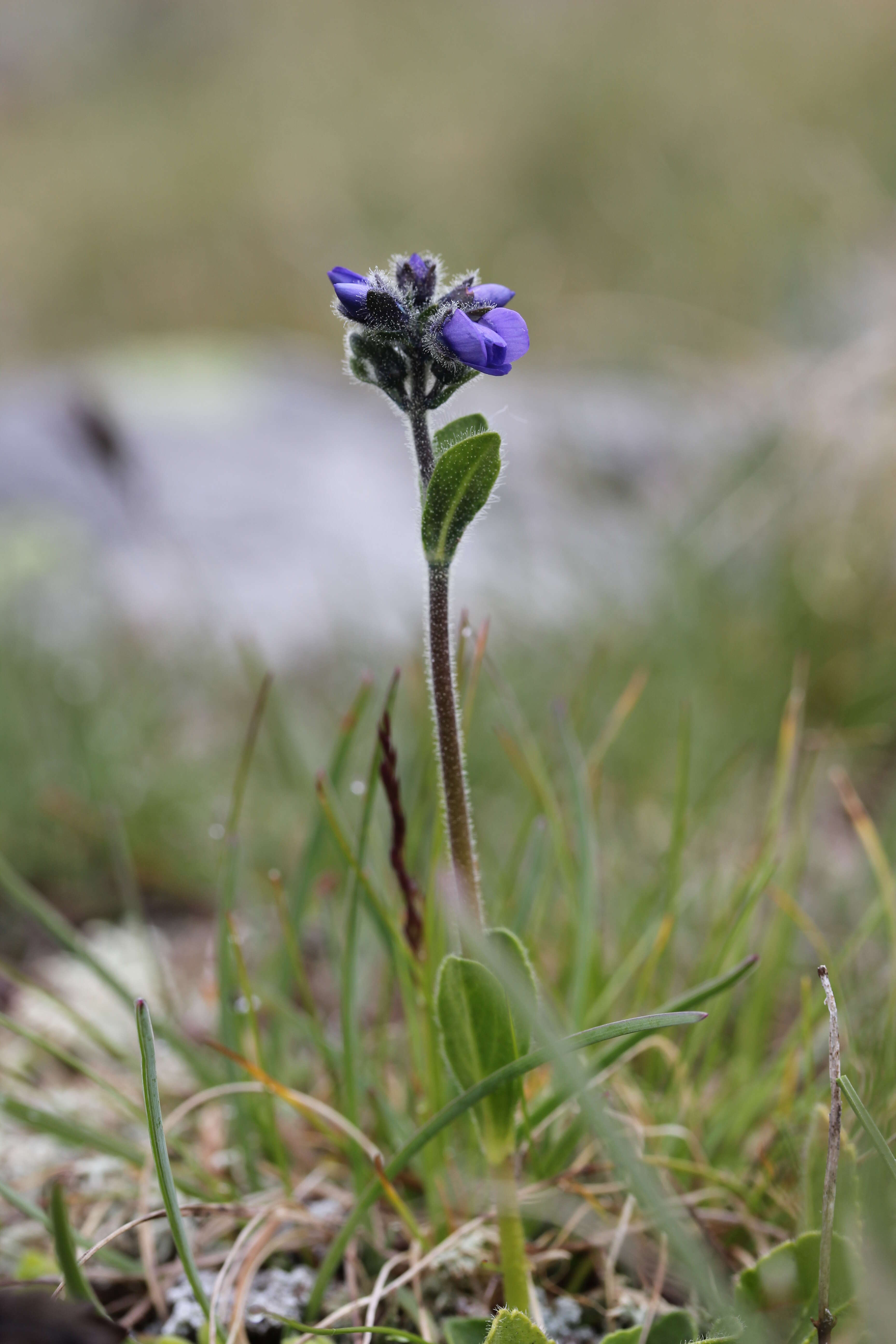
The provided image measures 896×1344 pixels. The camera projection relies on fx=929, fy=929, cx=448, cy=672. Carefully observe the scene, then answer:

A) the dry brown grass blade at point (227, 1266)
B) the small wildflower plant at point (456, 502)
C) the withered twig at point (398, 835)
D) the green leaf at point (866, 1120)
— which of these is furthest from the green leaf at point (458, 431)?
the dry brown grass blade at point (227, 1266)

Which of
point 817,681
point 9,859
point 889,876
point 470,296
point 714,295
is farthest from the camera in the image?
point 714,295

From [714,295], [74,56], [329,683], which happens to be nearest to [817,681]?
[329,683]

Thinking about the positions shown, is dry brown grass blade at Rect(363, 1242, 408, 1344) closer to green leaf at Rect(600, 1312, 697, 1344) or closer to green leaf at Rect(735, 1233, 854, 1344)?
green leaf at Rect(600, 1312, 697, 1344)

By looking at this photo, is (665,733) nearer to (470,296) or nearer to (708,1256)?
(708,1256)

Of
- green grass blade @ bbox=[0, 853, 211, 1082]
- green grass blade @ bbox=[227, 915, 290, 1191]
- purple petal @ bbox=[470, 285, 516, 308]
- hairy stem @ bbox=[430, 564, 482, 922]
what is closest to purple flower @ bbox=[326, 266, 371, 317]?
purple petal @ bbox=[470, 285, 516, 308]

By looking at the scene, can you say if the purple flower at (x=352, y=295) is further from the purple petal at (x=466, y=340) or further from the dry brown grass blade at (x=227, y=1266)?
the dry brown grass blade at (x=227, y=1266)

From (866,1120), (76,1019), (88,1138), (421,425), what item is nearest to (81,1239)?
(88,1138)

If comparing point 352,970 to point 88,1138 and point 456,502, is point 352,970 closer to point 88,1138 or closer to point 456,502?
point 88,1138
